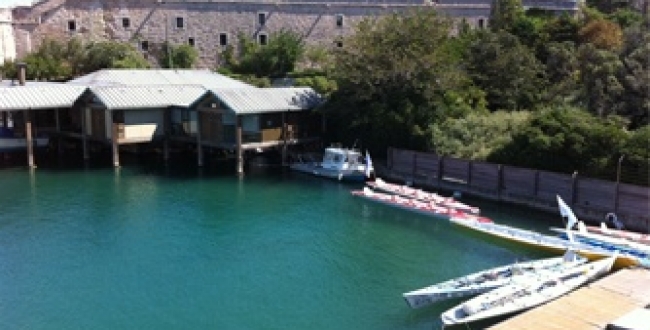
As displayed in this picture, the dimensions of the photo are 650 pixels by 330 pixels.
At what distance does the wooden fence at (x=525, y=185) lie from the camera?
107 ft

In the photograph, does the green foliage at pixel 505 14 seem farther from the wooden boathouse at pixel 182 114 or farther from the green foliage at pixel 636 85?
the wooden boathouse at pixel 182 114

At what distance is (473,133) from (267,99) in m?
14.1

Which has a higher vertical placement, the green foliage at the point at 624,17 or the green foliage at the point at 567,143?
the green foliage at the point at 624,17

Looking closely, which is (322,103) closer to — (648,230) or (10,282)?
(648,230)

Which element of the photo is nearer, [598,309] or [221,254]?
[598,309]

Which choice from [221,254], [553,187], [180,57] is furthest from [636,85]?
[180,57]

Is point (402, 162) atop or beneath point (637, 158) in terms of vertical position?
beneath

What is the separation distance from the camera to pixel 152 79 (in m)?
57.9

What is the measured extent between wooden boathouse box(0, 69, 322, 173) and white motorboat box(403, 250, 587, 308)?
938 inches

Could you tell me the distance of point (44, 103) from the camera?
48219mm

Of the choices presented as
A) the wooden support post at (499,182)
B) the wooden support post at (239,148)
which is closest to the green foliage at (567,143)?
the wooden support post at (499,182)

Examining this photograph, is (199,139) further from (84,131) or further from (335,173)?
(335,173)

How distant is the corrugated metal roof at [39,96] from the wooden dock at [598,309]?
126 ft

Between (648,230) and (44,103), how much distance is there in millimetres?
39024
